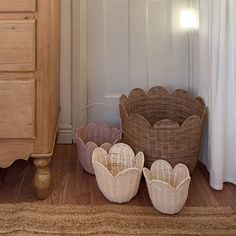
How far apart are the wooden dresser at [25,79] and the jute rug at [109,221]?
0.64 ft

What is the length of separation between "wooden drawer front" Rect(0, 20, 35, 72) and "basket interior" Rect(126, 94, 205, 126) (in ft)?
2.17

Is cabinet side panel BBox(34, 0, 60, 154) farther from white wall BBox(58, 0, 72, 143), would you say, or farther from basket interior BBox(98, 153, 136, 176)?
white wall BBox(58, 0, 72, 143)

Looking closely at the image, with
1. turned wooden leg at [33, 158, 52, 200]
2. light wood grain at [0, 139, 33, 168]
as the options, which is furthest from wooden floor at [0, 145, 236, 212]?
light wood grain at [0, 139, 33, 168]

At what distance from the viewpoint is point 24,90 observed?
4.03 feet

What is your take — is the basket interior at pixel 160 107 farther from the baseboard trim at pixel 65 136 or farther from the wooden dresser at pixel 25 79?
the wooden dresser at pixel 25 79

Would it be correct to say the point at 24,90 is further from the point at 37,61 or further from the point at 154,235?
the point at 154,235

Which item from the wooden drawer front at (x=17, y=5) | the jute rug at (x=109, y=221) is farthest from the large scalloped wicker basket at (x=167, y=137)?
the wooden drawer front at (x=17, y=5)

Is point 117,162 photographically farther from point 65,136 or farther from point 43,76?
point 65,136

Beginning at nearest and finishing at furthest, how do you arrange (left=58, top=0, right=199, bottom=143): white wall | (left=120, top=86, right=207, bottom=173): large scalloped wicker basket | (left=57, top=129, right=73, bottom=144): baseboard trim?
1. (left=120, top=86, right=207, bottom=173): large scalloped wicker basket
2. (left=58, top=0, right=199, bottom=143): white wall
3. (left=57, top=129, right=73, bottom=144): baseboard trim

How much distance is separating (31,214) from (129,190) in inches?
14.2

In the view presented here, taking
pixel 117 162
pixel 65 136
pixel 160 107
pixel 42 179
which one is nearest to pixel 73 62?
pixel 65 136

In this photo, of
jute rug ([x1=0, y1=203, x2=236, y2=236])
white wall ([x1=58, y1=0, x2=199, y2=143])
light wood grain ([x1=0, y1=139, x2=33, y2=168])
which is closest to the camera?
jute rug ([x1=0, y1=203, x2=236, y2=236])

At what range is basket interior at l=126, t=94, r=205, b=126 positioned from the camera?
1772 mm

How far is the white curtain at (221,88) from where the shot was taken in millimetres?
1368
